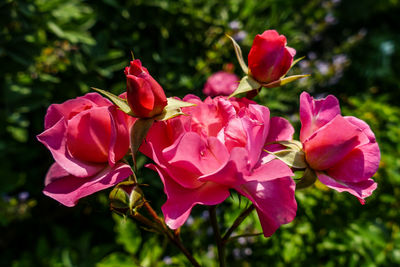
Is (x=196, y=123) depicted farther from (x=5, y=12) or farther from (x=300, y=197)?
(x=5, y=12)

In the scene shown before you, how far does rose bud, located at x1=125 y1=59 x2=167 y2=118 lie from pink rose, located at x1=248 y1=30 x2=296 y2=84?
230 mm

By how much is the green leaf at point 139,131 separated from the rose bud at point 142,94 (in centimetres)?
1

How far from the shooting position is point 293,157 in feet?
1.97

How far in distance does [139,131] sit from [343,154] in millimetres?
378

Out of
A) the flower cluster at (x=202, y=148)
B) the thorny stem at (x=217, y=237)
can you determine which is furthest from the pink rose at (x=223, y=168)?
the thorny stem at (x=217, y=237)

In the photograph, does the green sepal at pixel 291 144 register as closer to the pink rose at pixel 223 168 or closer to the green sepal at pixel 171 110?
the pink rose at pixel 223 168

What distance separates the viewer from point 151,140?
59 cm

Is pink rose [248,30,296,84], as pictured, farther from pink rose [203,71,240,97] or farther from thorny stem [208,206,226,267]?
pink rose [203,71,240,97]

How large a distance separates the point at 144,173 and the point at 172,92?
413mm

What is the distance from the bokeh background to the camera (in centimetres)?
133

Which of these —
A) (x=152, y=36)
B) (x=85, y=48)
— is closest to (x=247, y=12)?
(x=152, y=36)

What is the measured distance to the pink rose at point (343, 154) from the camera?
1.88ft

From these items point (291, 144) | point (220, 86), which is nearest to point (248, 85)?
point (291, 144)

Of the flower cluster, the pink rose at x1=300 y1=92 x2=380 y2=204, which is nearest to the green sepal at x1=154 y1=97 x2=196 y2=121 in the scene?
the flower cluster
